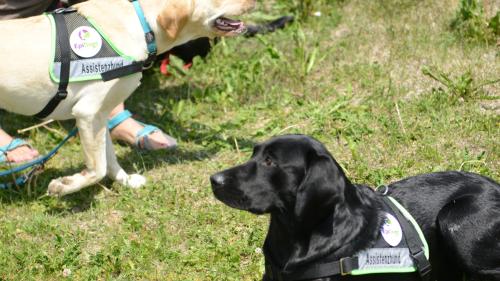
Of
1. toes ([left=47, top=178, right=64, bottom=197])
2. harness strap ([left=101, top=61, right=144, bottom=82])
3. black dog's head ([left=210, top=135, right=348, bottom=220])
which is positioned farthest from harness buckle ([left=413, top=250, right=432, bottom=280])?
toes ([left=47, top=178, right=64, bottom=197])

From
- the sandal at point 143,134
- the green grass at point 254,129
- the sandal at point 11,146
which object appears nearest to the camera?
the green grass at point 254,129

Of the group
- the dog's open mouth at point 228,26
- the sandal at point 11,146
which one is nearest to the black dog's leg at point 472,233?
the dog's open mouth at point 228,26

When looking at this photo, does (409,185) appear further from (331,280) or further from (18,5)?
(18,5)

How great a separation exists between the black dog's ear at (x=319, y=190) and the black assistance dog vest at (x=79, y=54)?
1861 millimetres

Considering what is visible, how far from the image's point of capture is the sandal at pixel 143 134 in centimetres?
527

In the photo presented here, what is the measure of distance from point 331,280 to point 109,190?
2163mm

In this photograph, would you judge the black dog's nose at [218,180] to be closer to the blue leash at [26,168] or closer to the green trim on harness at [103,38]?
the green trim on harness at [103,38]

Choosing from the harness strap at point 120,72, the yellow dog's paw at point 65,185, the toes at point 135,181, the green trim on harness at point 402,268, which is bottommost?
the toes at point 135,181

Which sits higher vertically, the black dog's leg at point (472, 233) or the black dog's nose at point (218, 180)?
the black dog's nose at point (218, 180)

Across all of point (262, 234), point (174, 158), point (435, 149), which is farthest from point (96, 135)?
point (435, 149)

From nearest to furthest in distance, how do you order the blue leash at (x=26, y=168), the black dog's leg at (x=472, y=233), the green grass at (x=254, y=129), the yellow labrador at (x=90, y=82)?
the black dog's leg at (x=472, y=233) → the green grass at (x=254, y=129) → the yellow labrador at (x=90, y=82) → the blue leash at (x=26, y=168)

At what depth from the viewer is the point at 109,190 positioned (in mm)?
4703

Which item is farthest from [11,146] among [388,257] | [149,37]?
[388,257]

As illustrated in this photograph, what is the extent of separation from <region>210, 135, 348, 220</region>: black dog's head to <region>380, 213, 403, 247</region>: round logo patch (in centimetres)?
30
